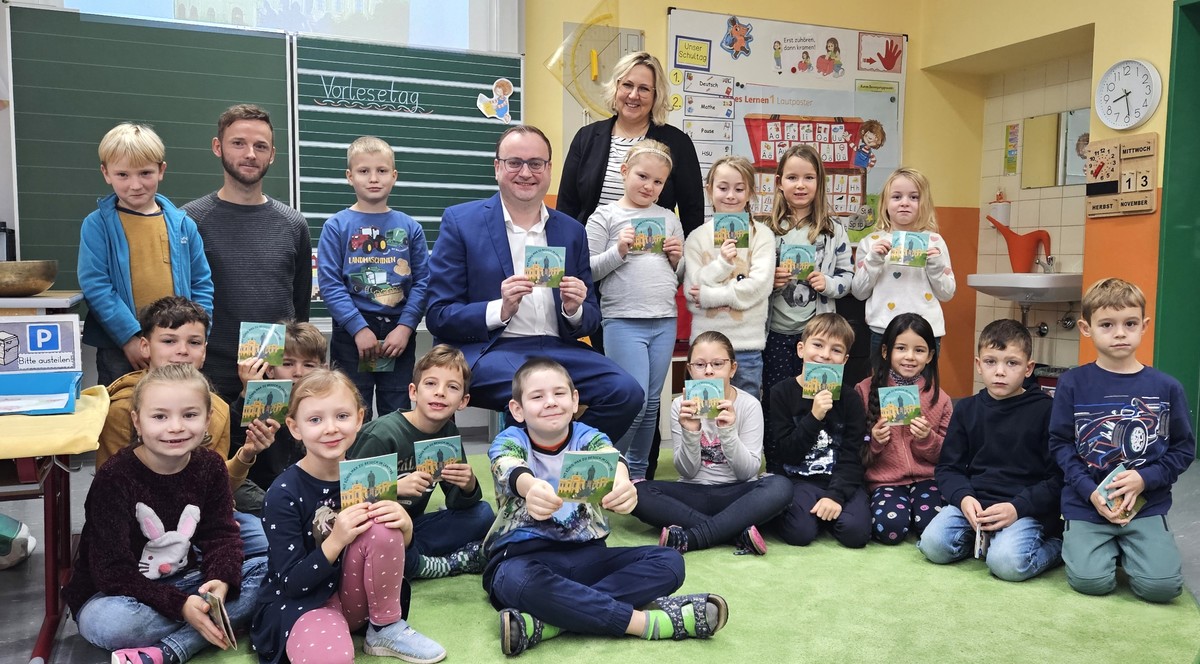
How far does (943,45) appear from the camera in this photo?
245 inches

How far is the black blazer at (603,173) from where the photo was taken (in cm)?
367

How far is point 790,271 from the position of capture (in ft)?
11.8

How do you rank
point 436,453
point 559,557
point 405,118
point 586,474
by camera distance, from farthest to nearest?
point 405,118 < point 436,453 < point 559,557 < point 586,474

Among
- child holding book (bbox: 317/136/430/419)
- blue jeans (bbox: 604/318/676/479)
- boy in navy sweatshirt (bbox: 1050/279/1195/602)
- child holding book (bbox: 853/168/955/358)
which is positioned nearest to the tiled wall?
child holding book (bbox: 853/168/955/358)

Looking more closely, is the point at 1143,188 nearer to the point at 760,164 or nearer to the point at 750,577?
the point at 760,164

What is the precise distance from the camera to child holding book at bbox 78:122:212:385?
2867 millimetres

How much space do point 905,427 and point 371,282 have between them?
2.09 metres

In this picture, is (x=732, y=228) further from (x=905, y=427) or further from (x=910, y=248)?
(x=905, y=427)

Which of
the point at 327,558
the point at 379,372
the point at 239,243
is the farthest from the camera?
the point at 379,372

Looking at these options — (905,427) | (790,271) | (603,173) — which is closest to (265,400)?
(603,173)

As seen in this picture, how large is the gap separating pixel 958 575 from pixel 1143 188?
9.73ft

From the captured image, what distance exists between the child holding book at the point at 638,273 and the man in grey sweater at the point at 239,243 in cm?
119

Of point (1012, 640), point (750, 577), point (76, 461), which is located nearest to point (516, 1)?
point (76, 461)

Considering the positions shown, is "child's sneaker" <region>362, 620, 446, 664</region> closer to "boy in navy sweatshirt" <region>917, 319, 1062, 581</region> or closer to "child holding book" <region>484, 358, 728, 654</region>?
"child holding book" <region>484, 358, 728, 654</region>
